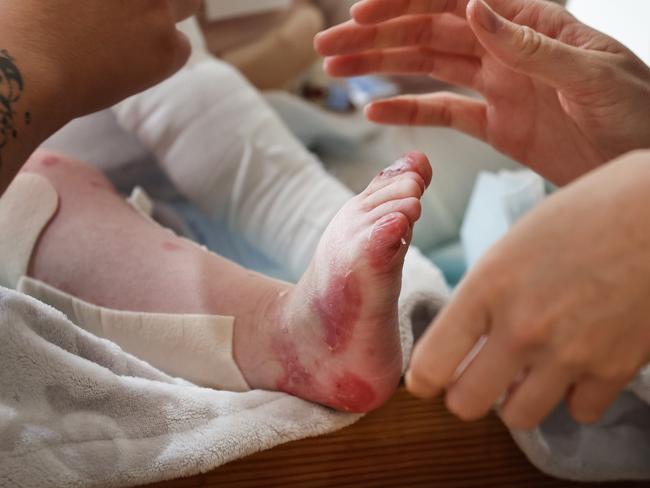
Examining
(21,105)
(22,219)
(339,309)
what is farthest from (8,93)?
(339,309)

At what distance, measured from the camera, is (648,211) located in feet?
1.04

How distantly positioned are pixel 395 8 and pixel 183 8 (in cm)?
22

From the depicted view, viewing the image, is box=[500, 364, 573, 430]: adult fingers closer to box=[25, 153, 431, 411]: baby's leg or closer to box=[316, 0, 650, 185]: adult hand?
box=[25, 153, 431, 411]: baby's leg

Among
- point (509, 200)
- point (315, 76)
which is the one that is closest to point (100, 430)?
point (509, 200)

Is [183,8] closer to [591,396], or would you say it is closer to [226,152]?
[226,152]

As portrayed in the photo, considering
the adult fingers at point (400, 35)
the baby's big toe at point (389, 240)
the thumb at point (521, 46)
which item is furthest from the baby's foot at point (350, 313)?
the adult fingers at point (400, 35)

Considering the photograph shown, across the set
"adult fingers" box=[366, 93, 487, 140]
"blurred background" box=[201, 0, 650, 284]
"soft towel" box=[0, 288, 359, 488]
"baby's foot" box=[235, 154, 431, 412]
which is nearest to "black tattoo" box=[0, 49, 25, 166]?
"soft towel" box=[0, 288, 359, 488]

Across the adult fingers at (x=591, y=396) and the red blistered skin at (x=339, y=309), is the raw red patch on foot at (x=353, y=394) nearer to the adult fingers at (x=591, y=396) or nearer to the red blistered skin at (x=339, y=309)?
the red blistered skin at (x=339, y=309)

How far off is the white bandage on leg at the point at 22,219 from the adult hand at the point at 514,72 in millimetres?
359

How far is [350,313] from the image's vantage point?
1.70ft

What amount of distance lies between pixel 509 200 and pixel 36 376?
60 centimetres

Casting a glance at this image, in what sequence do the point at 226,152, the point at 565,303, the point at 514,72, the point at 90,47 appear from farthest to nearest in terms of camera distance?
the point at 226,152
the point at 514,72
the point at 90,47
the point at 565,303

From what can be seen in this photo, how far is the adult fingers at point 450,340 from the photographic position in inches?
13.2

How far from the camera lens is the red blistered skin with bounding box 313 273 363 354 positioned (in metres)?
0.51
